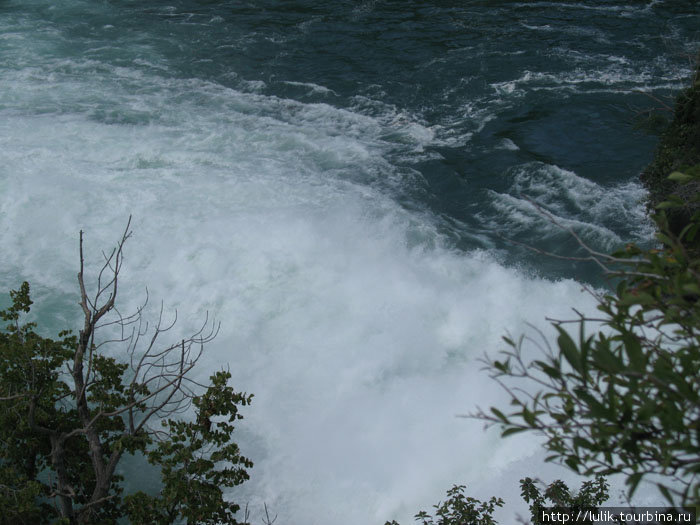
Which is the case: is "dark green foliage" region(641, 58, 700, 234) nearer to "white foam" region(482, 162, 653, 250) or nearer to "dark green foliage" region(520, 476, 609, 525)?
"white foam" region(482, 162, 653, 250)

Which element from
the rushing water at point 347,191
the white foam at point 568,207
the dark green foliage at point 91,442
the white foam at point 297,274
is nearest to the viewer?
the dark green foliage at point 91,442

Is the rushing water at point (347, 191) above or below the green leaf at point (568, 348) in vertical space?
above

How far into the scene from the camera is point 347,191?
12891 mm

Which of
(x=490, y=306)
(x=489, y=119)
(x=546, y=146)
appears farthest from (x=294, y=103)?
(x=490, y=306)

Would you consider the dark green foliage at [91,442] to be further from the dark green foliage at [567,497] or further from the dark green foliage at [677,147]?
the dark green foliage at [677,147]

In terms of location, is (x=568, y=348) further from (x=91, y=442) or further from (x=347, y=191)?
(x=347, y=191)

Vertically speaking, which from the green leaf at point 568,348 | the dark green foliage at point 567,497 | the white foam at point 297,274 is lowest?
the green leaf at point 568,348

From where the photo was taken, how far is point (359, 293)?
10516 millimetres

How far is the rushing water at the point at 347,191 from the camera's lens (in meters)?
8.78

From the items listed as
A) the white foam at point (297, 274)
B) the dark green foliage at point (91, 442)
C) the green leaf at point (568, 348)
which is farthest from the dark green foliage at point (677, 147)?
the green leaf at point (568, 348)

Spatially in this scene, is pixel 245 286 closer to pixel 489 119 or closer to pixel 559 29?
pixel 489 119

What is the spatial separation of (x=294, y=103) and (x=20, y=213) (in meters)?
6.83

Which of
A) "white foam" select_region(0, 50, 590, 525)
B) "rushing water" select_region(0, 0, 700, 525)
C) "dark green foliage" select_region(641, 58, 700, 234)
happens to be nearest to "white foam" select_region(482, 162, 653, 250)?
"rushing water" select_region(0, 0, 700, 525)

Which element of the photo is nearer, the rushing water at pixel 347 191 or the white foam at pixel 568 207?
the rushing water at pixel 347 191
